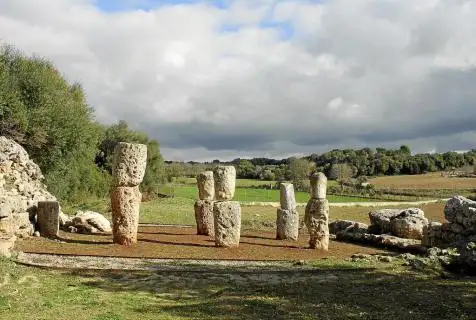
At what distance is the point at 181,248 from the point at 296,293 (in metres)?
8.85

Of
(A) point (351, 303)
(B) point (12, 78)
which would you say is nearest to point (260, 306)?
(A) point (351, 303)

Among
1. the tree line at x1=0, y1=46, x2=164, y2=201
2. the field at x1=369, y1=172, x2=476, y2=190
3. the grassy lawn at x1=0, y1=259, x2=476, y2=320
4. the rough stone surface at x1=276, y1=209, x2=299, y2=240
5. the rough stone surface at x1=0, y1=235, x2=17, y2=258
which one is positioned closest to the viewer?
the grassy lawn at x1=0, y1=259, x2=476, y2=320

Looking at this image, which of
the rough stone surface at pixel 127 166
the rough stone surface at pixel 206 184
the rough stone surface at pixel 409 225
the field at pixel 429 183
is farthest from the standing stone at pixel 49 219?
the field at pixel 429 183

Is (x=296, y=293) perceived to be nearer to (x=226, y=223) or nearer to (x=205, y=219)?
(x=226, y=223)

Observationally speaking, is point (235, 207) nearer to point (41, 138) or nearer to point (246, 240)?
point (246, 240)

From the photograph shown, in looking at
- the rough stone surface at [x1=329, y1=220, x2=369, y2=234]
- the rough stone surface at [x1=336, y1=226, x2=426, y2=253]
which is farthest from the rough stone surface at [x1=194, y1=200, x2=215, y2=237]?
the rough stone surface at [x1=329, y1=220, x2=369, y2=234]

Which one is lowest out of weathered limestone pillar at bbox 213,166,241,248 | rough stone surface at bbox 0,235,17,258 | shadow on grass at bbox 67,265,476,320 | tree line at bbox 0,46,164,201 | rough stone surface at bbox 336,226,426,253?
shadow on grass at bbox 67,265,476,320

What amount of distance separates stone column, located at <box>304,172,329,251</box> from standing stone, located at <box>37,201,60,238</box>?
11742mm

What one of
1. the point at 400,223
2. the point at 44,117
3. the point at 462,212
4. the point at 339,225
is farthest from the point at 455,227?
the point at 44,117

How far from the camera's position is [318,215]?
79.2ft

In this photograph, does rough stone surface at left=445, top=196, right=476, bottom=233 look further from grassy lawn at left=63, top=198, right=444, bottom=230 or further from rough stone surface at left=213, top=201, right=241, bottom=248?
grassy lawn at left=63, top=198, right=444, bottom=230

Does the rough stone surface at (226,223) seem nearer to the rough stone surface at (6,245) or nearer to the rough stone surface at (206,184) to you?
the rough stone surface at (206,184)

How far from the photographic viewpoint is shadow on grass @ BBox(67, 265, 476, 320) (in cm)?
1281

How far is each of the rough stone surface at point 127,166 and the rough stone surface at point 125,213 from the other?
32 centimetres
